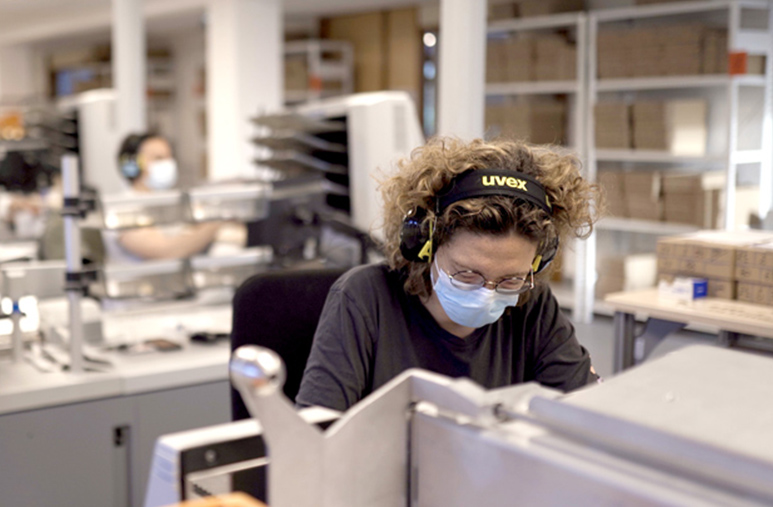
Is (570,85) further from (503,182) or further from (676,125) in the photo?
(503,182)

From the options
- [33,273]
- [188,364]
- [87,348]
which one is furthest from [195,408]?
[33,273]

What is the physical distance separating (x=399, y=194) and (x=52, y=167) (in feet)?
9.26

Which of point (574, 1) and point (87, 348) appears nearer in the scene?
point (87, 348)

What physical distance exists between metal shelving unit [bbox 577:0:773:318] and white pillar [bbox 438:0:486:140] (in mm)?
862

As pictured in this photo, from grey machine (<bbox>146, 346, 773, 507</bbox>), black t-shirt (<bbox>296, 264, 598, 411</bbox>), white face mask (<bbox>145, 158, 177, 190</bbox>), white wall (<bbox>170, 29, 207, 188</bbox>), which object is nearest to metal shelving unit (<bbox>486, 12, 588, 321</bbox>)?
white face mask (<bbox>145, 158, 177, 190</bbox>)

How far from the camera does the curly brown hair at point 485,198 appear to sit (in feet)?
3.61

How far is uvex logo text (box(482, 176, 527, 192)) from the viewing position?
43.5 inches

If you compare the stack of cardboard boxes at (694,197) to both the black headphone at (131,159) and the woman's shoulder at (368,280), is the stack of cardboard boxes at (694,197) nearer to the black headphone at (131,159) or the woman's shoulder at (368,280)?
the black headphone at (131,159)

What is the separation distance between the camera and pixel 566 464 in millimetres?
515

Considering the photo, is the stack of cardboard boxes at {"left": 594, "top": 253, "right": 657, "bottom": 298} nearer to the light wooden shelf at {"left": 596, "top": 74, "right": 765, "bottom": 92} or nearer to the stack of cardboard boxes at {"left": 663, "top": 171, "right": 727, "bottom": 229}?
the stack of cardboard boxes at {"left": 663, "top": 171, "right": 727, "bottom": 229}

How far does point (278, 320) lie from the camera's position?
1.51 m

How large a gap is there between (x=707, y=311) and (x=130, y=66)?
470 cm

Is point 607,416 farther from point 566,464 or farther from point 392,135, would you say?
point 392,135

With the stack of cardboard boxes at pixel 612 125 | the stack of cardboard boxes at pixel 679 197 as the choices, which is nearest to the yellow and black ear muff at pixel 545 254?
the stack of cardboard boxes at pixel 679 197
